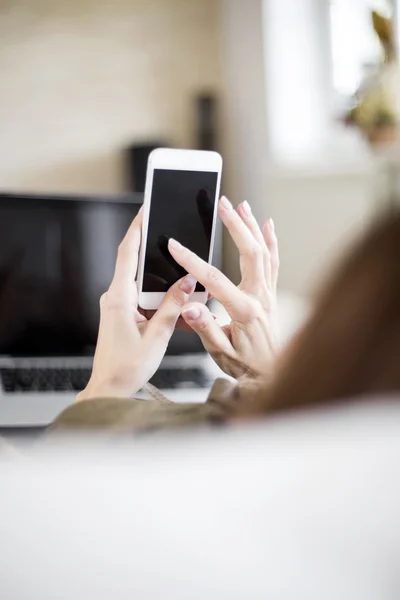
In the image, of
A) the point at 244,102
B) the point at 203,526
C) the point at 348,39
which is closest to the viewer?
the point at 203,526

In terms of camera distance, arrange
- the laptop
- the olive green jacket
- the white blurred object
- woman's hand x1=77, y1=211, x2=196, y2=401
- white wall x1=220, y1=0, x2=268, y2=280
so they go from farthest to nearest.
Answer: white wall x1=220, y1=0, x2=268, y2=280 < the laptop < woman's hand x1=77, y1=211, x2=196, y2=401 < the olive green jacket < the white blurred object

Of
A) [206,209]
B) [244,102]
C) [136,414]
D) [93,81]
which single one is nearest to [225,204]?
[206,209]

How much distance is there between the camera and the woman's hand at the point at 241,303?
55 cm

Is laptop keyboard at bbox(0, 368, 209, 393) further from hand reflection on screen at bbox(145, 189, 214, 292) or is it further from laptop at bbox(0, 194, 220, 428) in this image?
hand reflection on screen at bbox(145, 189, 214, 292)

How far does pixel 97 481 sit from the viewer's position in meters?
0.21

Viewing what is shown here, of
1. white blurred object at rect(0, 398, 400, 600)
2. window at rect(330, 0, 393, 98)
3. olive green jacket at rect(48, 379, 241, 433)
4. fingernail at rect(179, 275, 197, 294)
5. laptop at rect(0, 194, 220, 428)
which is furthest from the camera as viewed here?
window at rect(330, 0, 393, 98)

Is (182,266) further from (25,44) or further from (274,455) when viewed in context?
(25,44)

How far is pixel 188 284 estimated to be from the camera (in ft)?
1.87

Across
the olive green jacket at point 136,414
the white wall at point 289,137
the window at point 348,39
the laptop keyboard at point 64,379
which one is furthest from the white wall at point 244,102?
the olive green jacket at point 136,414

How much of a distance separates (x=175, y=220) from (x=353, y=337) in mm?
363

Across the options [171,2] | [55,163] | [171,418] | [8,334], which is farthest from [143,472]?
[171,2]

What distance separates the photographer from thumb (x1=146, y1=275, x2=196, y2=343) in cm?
50

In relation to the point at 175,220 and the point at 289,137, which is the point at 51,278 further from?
the point at 289,137

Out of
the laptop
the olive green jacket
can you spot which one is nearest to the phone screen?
the olive green jacket
